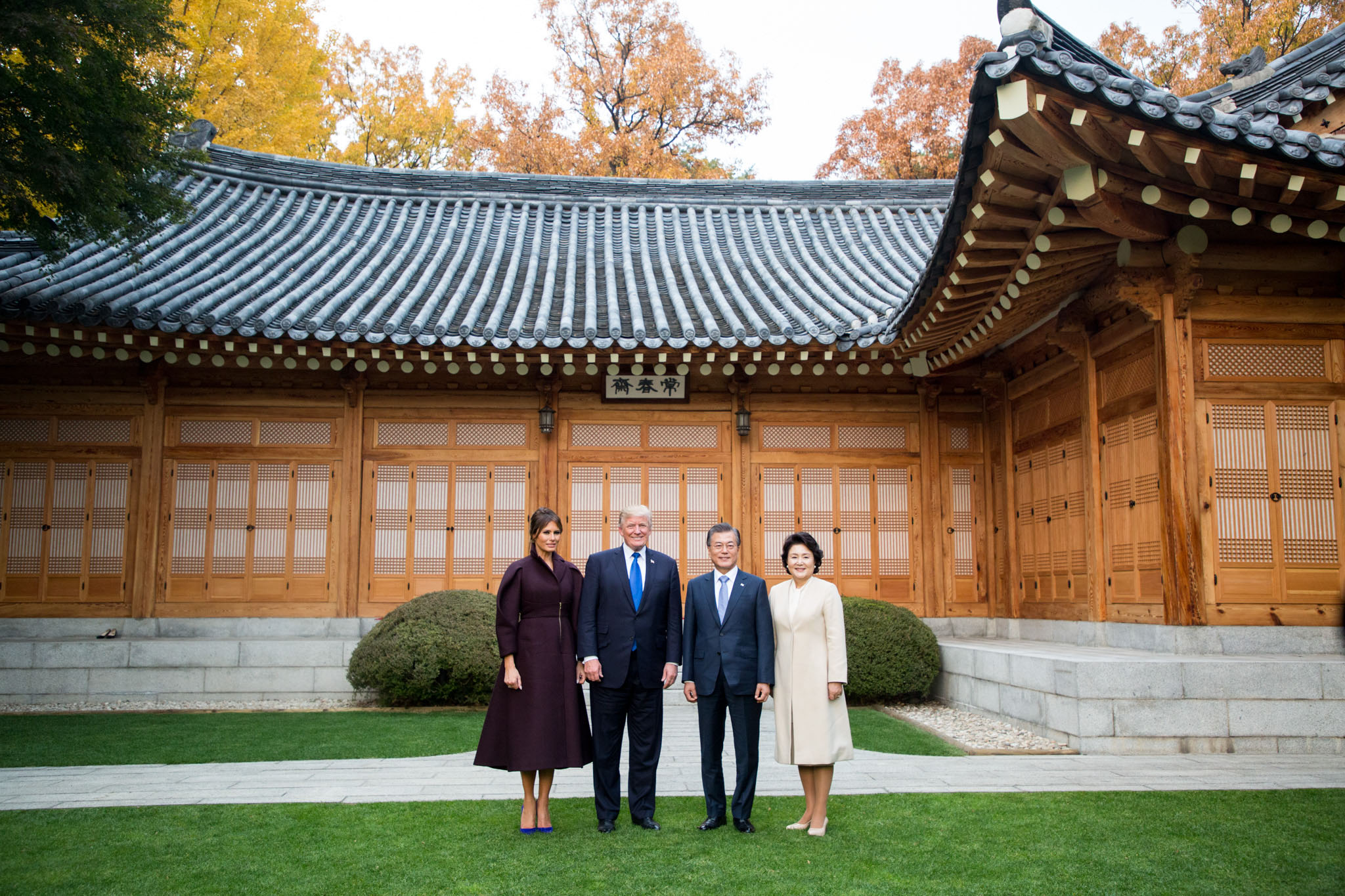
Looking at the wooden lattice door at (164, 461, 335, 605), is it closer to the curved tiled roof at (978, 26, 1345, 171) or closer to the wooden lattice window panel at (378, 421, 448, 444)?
the wooden lattice window panel at (378, 421, 448, 444)

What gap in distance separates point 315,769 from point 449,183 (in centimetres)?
1051

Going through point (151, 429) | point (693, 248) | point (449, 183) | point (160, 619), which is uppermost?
point (449, 183)

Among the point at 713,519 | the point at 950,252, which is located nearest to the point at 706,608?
the point at 950,252

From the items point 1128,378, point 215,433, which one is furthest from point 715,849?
point 215,433

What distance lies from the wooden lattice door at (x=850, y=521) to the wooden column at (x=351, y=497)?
4441mm

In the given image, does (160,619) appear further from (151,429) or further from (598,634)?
(598,634)

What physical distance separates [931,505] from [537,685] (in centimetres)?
748

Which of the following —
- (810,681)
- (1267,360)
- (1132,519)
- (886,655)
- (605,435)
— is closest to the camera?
(810,681)

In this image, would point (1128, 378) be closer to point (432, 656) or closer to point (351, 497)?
point (432, 656)

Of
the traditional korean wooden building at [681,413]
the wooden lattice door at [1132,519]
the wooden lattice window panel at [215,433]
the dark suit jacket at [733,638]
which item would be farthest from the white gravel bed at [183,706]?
the wooden lattice door at [1132,519]

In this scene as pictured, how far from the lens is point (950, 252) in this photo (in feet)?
25.1

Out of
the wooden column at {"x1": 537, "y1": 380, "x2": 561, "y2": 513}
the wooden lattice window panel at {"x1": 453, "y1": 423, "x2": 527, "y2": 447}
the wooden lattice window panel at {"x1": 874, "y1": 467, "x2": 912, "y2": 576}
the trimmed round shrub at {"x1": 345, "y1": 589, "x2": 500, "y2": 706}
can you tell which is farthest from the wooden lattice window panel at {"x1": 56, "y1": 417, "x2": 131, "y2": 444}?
the wooden lattice window panel at {"x1": 874, "y1": 467, "x2": 912, "y2": 576}

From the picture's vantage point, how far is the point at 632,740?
5258mm

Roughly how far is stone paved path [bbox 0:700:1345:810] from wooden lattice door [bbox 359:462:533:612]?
13.8 feet
